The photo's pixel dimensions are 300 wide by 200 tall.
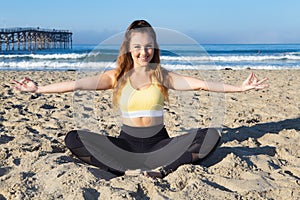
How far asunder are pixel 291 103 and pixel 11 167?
5.00 m

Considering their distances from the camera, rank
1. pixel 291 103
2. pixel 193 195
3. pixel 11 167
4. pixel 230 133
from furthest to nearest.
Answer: pixel 291 103, pixel 230 133, pixel 11 167, pixel 193 195

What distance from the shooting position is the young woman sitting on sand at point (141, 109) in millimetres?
3242

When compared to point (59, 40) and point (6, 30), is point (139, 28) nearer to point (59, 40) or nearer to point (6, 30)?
point (6, 30)

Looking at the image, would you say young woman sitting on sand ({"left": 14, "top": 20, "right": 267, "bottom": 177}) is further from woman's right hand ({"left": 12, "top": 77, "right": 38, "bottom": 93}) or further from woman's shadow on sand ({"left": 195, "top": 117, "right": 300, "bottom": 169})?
woman's shadow on sand ({"left": 195, "top": 117, "right": 300, "bottom": 169})

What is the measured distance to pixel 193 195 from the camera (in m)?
2.70

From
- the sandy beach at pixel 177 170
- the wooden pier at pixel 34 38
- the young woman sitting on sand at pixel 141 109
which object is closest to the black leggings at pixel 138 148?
the young woman sitting on sand at pixel 141 109

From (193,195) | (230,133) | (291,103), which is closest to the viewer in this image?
(193,195)

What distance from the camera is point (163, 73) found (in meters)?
3.39

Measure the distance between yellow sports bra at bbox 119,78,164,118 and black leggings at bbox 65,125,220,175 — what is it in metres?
0.14

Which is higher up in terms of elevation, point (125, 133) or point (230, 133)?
point (125, 133)

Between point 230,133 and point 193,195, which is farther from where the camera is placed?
point 230,133

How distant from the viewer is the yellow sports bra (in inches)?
130

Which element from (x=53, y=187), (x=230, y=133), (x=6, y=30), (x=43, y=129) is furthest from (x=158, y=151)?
(x=6, y=30)

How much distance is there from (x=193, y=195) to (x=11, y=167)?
1589 millimetres
